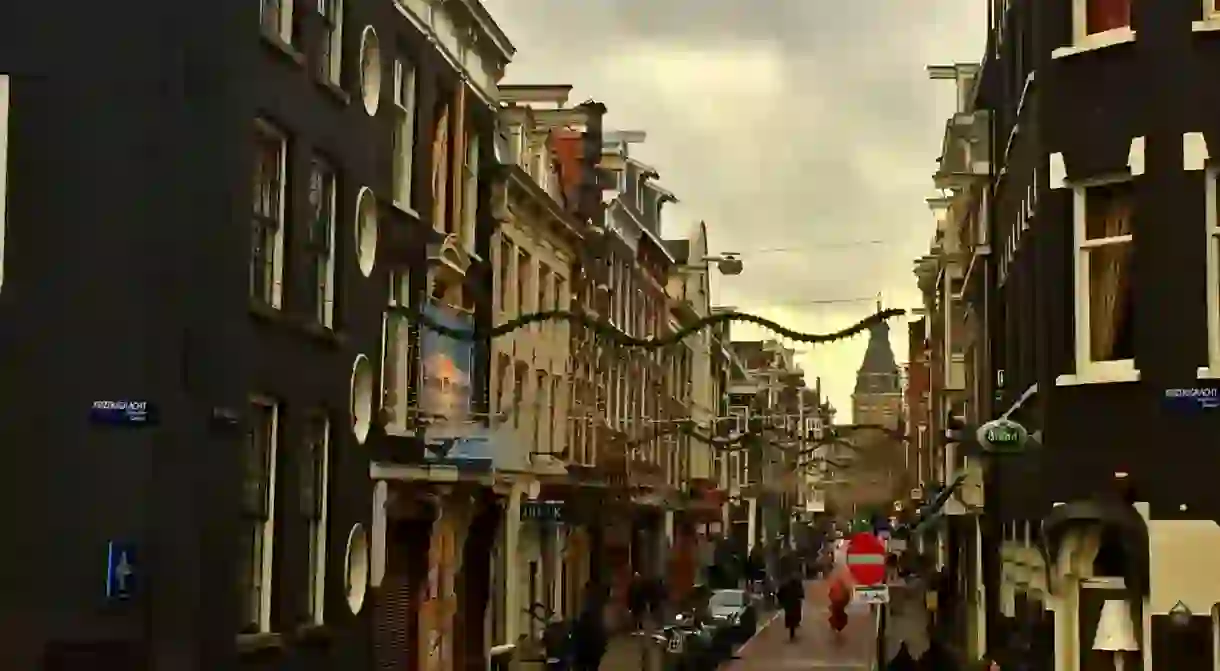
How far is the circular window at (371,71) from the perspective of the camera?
78.8 feet

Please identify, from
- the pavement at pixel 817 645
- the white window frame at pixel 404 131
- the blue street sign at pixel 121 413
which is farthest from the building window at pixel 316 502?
the pavement at pixel 817 645

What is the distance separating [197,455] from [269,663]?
11.4ft

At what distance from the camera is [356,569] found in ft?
76.3

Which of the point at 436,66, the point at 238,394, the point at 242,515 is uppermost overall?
the point at 436,66

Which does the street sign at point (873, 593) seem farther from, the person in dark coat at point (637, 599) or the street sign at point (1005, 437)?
the person in dark coat at point (637, 599)

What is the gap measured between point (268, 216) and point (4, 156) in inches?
134

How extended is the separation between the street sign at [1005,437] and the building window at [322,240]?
831 centimetres

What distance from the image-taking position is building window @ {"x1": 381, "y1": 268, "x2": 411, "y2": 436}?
82.1ft

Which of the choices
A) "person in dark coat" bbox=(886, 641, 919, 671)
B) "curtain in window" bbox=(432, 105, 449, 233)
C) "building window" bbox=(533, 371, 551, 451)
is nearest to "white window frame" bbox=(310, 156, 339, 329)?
"curtain in window" bbox=(432, 105, 449, 233)

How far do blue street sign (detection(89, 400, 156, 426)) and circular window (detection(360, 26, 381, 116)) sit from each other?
795 cm

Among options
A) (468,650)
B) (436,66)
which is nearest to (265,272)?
(436,66)

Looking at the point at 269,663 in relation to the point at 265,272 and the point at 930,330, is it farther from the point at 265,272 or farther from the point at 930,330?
the point at 930,330

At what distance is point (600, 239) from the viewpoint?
44.0m

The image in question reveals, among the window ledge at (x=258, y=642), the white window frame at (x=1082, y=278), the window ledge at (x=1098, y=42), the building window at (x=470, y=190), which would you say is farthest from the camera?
the building window at (x=470, y=190)
